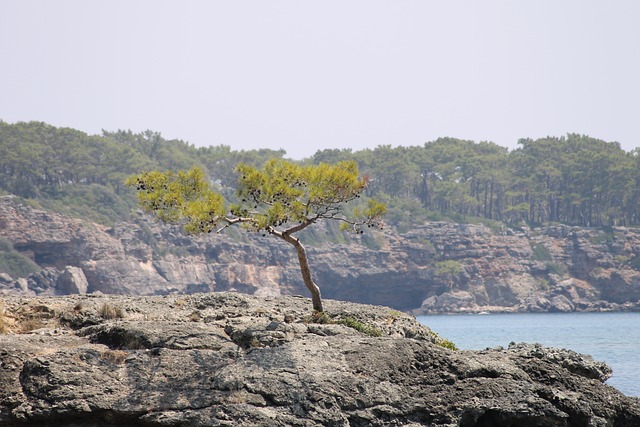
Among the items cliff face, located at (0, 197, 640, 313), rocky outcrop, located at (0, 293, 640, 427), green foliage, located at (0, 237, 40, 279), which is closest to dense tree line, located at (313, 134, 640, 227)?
cliff face, located at (0, 197, 640, 313)

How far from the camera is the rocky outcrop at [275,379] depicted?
17.4 metres

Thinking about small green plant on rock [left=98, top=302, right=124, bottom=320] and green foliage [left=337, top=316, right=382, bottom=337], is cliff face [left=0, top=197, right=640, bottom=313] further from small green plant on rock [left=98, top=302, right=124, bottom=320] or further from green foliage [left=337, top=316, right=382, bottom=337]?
green foliage [left=337, top=316, right=382, bottom=337]

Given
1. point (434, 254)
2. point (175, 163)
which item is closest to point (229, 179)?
point (175, 163)

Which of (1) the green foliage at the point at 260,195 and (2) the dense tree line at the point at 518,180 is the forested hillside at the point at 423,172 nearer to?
(2) the dense tree line at the point at 518,180

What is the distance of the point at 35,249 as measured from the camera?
113000 mm

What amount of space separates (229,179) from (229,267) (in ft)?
70.4

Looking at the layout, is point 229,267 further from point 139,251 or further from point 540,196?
point 540,196

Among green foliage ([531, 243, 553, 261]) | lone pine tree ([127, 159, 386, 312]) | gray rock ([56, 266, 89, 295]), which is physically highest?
green foliage ([531, 243, 553, 261])

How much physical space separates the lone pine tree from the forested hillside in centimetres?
10142

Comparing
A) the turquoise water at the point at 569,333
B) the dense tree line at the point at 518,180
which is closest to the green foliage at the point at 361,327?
the turquoise water at the point at 569,333

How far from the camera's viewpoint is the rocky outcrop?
17.4 meters

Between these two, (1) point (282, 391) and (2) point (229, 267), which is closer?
(1) point (282, 391)

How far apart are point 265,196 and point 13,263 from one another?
298 feet

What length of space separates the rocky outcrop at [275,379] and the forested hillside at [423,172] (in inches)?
4209
